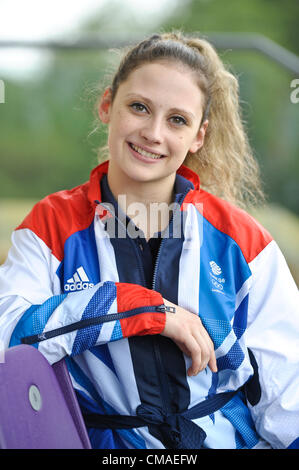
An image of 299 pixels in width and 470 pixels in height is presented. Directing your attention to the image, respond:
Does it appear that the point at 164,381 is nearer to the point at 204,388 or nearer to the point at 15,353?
the point at 204,388

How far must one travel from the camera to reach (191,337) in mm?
1130

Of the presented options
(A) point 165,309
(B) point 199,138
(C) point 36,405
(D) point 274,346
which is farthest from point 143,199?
(C) point 36,405

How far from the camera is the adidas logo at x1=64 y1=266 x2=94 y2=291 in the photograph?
3.94 feet

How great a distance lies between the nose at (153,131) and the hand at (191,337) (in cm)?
37

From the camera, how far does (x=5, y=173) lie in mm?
9539

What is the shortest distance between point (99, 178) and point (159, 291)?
358 millimetres

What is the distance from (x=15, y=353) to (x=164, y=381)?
1.20 ft

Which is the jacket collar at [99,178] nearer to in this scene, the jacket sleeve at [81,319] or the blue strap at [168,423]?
the jacket sleeve at [81,319]

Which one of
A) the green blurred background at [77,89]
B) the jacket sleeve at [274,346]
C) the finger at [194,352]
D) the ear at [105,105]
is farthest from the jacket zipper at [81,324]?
the green blurred background at [77,89]

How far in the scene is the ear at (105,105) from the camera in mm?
1433

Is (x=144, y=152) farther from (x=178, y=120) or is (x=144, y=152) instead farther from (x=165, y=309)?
(x=165, y=309)

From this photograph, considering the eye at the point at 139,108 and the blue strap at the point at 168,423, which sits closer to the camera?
the blue strap at the point at 168,423

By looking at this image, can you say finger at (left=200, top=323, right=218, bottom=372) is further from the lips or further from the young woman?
the lips

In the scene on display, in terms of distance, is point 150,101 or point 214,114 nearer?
point 150,101
